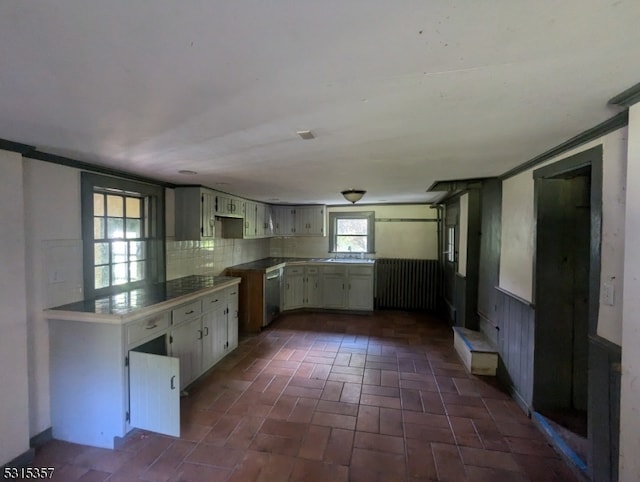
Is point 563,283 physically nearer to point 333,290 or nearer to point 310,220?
point 333,290

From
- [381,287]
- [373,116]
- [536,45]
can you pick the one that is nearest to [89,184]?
[373,116]

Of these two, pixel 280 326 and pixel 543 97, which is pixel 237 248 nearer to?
pixel 280 326

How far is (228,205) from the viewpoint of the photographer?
4426 mm

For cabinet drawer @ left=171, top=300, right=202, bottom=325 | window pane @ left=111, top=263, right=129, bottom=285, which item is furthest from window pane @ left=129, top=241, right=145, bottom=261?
cabinet drawer @ left=171, top=300, right=202, bottom=325

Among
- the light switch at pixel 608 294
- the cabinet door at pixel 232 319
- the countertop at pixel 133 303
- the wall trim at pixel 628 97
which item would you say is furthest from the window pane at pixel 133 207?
the light switch at pixel 608 294

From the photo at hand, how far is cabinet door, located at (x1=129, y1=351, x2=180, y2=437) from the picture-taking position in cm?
218

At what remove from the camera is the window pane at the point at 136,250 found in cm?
322

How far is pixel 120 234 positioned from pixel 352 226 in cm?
437

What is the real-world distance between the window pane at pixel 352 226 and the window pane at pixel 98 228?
442 cm

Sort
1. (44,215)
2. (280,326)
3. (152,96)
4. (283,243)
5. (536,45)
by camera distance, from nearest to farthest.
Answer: (536,45) → (152,96) → (44,215) → (280,326) → (283,243)

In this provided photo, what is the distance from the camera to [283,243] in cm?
684

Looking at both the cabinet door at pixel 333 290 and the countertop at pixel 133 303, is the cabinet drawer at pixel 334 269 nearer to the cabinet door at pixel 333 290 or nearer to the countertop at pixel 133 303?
the cabinet door at pixel 333 290

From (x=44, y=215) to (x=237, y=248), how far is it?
3.08 m

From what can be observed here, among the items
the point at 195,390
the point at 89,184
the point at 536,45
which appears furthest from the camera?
the point at 195,390
